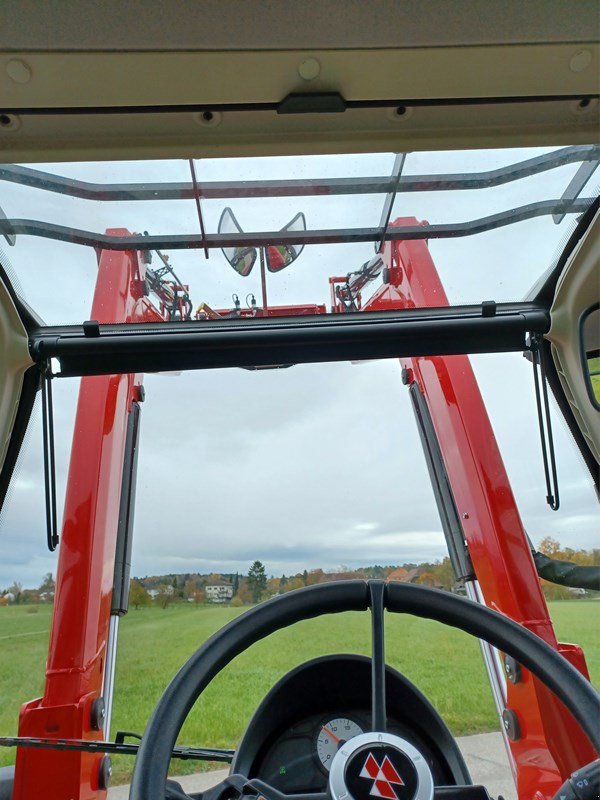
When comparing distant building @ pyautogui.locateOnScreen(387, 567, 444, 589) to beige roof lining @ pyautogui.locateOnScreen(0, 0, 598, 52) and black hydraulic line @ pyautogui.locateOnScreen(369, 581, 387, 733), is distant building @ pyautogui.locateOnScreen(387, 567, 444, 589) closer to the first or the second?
black hydraulic line @ pyautogui.locateOnScreen(369, 581, 387, 733)

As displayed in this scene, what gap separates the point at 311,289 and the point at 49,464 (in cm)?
80

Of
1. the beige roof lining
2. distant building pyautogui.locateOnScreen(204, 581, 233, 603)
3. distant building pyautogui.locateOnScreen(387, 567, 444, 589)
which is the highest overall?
the beige roof lining

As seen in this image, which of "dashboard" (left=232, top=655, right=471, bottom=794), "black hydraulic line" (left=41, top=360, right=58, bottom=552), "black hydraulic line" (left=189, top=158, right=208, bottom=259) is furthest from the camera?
"black hydraulic line" (left=41, top=360, right=58, bottom=552)

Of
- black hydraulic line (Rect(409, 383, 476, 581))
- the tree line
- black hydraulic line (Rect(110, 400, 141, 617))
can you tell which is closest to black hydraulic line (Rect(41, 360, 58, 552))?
the tree line

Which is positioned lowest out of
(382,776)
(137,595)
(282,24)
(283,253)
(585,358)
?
(382,776)

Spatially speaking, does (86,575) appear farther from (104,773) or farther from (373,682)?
(373,682)

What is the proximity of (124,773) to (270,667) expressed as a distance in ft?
1.66

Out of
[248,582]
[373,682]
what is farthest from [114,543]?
[373,682]

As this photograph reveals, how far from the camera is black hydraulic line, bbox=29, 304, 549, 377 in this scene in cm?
140

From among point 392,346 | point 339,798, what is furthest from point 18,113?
point 339,798

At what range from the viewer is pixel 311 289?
1.55m

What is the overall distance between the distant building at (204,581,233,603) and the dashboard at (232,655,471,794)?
1.04ft

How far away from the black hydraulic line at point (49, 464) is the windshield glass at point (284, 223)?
0.64ft

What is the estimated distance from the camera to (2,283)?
131cm
